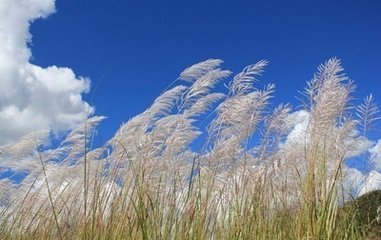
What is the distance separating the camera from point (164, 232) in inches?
139

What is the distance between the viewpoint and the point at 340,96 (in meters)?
4.54

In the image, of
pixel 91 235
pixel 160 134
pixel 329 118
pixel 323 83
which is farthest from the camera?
pixel 323 83

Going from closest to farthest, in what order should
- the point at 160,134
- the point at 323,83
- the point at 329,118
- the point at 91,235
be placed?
1. the point at 91,235
2. the point at 160,134
3. the point at 329,118
4. the point at 323,83

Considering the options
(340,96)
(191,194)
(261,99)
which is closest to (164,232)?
(191,194)

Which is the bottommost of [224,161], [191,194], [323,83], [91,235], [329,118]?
[91,235]

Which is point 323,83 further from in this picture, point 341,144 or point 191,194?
point 191,194

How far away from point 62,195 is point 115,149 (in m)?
0.76

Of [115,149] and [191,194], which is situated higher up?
[115,149]

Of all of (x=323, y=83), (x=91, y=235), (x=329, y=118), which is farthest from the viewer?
(x=323, y=83)

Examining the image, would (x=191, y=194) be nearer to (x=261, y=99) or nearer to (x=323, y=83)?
(x=261, y=99)

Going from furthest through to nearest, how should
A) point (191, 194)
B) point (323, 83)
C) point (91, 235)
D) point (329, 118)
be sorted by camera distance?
point (323, 83) → point (329, 118) → point (191, 194) → point (91, 235)

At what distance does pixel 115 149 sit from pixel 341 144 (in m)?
1.79

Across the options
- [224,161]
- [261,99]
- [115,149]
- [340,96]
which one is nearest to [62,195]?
[115,149]

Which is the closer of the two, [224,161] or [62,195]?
→ [224,161]
